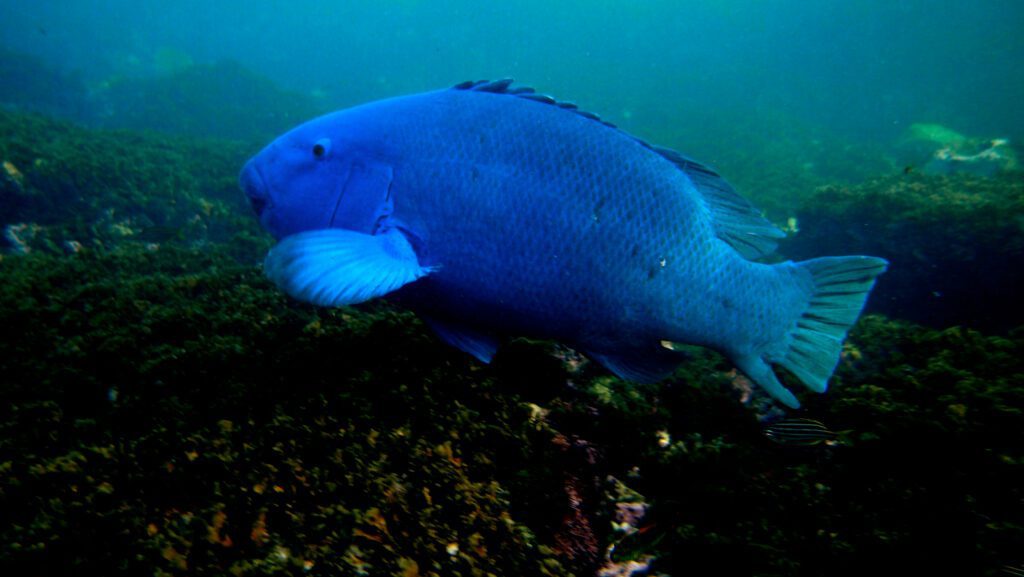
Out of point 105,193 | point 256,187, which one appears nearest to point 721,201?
point 256,187


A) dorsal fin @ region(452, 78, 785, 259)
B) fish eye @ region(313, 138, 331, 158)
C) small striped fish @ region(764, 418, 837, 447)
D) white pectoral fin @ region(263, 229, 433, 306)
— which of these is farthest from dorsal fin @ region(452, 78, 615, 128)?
small striped fish @ region(764, 418, 837, 447)

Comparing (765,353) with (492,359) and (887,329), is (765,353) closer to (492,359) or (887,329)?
(492,359)

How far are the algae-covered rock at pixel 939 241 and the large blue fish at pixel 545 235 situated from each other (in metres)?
5.50

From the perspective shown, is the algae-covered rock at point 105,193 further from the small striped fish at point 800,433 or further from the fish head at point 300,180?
the small striped fish at point 800,433

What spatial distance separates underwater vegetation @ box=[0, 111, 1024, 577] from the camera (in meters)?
1.33

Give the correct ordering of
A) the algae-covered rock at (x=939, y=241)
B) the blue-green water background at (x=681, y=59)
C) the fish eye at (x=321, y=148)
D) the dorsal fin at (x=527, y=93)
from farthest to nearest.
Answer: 1. the blue-green water background at (x=681, y=59)
2. the algae-covered rock at (x=939, y=241)
3. the dorsal fin at (x=527, y=93)
4. the fish eye at (x=321, y=148)

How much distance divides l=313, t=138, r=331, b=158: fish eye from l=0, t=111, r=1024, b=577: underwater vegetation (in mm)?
870

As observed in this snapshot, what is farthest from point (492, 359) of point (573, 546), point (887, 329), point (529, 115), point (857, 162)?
point (857, 162)

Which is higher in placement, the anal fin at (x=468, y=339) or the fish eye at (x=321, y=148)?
the fish eye at (x=321, y=148)

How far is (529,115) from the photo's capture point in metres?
2.12

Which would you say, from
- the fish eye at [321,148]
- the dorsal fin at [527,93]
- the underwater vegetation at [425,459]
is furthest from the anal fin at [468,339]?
the dorsal fin at [527,93]

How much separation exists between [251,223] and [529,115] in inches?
288

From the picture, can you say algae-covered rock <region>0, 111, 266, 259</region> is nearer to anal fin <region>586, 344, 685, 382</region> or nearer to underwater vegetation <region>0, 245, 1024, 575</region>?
underwater vegetation <region>0, 245, 1024, 575</region>

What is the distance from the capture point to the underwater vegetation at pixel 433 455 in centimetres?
133
